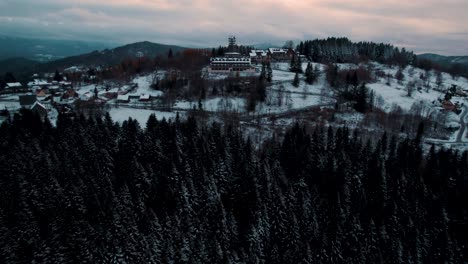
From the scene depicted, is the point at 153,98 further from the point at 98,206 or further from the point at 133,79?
the point at 98,206

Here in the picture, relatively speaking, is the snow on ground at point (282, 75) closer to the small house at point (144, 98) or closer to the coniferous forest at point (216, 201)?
the small house at point (144, 98)

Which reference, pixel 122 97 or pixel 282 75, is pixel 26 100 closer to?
pixel 122 97

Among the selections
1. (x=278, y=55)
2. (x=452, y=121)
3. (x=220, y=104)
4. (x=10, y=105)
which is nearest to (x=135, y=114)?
(x=220, y=104)

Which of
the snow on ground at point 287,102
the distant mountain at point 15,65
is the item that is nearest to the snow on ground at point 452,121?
the snow on ground at point 287,102

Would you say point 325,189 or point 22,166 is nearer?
point 22,166

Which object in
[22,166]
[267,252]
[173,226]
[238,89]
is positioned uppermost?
[238,89]

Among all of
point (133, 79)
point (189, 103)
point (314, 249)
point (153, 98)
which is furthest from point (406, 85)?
point (314, 249)
